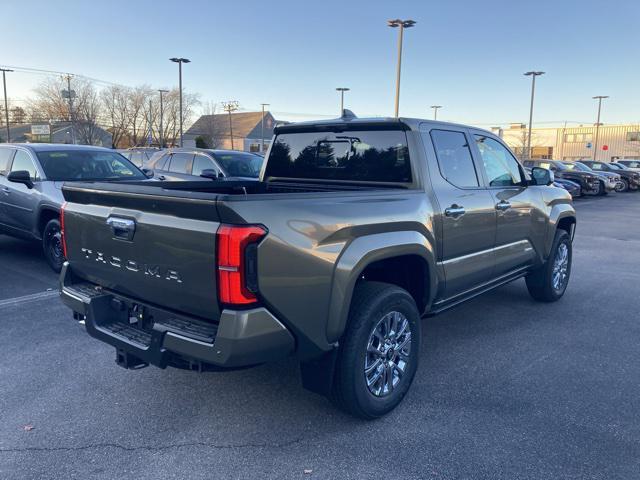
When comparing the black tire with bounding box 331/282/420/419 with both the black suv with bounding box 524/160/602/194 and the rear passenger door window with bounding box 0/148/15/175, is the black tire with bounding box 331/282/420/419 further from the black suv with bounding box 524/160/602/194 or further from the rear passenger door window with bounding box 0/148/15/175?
the black suv with bounding box 524/160/602/194

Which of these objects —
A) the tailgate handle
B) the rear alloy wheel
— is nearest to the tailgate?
the tailgate handle

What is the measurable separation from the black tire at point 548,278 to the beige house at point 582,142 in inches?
2236

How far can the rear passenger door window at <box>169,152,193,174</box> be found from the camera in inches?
444

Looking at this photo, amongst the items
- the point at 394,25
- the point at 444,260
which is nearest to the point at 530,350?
the point at 444,260

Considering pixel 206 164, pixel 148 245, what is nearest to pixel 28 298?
pixel 148 245

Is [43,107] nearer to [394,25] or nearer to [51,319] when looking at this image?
[394,25]

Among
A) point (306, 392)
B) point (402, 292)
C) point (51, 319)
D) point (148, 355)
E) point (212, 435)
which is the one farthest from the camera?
point (51, 319)

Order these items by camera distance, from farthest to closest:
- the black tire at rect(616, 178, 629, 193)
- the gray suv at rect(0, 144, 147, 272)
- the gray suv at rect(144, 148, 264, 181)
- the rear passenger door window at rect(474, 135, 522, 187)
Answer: the black tire at rect(616, 178, 629, 193) → the gray suv at rect(144, 148, 264, 181) → the gray suv at rect(0, 144, 147, 272) → the rear passenger door window at rect(474, 135, 522, 187)

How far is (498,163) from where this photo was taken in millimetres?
5012

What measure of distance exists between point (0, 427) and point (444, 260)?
10.4 ft

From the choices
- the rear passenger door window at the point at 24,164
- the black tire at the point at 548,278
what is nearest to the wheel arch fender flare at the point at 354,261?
the black tire at the point at 548,278

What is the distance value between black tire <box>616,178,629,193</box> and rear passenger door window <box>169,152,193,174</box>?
25338mm

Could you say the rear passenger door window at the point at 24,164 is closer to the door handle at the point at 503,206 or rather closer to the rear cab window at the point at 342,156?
the rear cab window at the point at 342,156

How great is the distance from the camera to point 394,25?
2420cm
